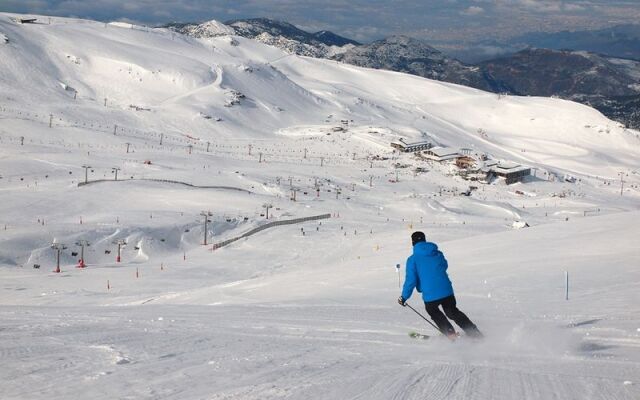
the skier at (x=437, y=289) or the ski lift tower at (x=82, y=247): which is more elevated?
the skier at (x=437, y=289)

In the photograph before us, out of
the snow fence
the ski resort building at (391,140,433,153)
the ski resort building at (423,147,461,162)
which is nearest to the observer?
the snow fence

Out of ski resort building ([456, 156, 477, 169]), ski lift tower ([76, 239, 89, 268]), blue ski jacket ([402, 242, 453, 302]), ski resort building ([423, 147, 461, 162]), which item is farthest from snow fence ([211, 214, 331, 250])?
ski resort building ([423, 147, 461, 162])

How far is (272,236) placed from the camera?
4303 centimetres

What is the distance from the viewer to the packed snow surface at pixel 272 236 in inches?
246

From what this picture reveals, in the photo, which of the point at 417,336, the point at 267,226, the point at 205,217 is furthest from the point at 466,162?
the point at 417,336

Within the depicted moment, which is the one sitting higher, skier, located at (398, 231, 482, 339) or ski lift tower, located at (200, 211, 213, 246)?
skier, located at (398, 231, 482, 339)

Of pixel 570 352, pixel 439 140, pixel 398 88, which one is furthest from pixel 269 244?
pixel 398 88

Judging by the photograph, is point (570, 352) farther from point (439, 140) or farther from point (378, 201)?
point (439, 140)

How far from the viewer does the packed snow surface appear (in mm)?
6238

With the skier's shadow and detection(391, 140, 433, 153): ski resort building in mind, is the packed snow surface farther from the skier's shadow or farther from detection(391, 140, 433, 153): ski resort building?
detection(391, 140, 433, 153): ski resort building

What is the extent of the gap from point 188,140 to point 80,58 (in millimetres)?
41221

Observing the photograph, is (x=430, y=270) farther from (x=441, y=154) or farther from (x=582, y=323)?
(x=441, y=154)

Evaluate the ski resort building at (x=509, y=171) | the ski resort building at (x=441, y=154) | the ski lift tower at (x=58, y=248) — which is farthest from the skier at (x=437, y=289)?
the ski resort building at (x=441, y=154)

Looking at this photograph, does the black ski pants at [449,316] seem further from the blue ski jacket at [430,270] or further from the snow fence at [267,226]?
the snow fence at [267,226]
